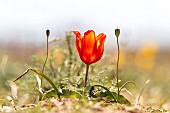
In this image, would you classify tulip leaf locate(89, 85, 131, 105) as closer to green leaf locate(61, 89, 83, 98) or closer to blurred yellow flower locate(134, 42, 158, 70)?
green leaf locate(61, 89, 83, 98)

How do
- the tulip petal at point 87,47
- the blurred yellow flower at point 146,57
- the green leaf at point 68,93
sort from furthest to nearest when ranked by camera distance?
the blurred yellow flower at point 146,57 < the green leaf at point 68,93 < the tulip petal at point 87,47

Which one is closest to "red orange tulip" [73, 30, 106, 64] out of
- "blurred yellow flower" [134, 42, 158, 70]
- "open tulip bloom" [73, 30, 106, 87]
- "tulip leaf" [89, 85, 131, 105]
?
"open tulip bloom" [73, 30, 106, 87]

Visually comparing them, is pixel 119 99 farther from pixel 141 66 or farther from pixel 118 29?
pixel 141 66

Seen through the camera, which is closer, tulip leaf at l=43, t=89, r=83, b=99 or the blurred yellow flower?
tulip leaf at l=43, t=89, r=83, b=99

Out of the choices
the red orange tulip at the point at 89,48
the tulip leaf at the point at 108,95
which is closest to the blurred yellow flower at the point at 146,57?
the tulip leaf at the point at 108,95

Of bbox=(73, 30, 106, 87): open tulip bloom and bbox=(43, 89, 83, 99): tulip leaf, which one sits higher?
bbox=(73, 30, 106, 87): open tulip bloom

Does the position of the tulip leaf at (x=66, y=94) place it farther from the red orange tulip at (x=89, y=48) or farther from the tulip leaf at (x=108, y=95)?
the red orange tulip at (x=89, y=48)

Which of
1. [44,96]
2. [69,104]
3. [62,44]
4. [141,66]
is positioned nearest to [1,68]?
[62,44]

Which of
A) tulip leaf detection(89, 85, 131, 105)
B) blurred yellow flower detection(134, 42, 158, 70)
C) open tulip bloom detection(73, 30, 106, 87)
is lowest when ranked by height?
blurred yellow flower detection(134, 42, 158, 70)

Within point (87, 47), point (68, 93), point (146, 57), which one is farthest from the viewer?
point (146, 57)

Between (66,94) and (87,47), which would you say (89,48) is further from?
(66,94)

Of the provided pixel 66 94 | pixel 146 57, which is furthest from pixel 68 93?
pixel 146 57

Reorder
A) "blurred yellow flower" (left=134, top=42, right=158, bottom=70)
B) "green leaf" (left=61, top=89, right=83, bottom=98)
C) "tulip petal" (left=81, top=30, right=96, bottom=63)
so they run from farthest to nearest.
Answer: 1. "blurred yellow flower" (left=134, top=42, right=158, bottom=70)
2. "green leaf" (left=61, top=89, right=83, bottom=98)
3. "tulip petal" (left=81, top=30, right=96, bottom=63)
